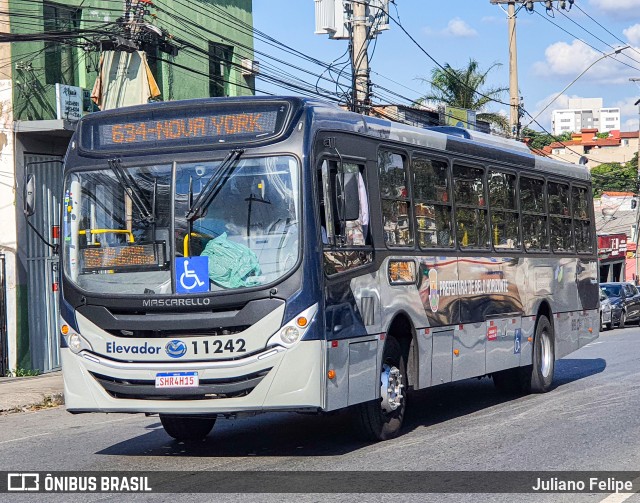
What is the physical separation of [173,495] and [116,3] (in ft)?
56.3

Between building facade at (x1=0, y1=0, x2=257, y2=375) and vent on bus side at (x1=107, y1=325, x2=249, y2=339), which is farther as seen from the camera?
building facade at (x1=0, y1=0, x2=257, y2=375)

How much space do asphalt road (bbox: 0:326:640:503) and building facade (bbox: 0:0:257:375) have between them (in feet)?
19.8

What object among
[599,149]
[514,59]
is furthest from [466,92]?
[599,149]

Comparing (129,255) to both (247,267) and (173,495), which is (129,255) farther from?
(173,495)

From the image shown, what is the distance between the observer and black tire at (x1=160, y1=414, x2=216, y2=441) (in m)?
11.2

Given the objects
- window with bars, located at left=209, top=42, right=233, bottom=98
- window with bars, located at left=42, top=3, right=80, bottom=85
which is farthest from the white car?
window with bars, located at left=42, top=3, right=80, bottom=85

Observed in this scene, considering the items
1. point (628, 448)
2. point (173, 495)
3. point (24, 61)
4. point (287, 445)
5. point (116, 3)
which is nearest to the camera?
point (173, 495)

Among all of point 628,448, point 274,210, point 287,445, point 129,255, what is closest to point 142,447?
point 287,445

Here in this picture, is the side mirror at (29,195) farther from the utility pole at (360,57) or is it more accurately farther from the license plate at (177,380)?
the utility pole at (360,57)

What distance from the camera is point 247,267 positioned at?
30.9 feet

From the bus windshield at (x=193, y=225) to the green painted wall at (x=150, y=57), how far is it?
11043 millimetres

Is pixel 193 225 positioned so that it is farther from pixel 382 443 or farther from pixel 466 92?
pixel 466 92

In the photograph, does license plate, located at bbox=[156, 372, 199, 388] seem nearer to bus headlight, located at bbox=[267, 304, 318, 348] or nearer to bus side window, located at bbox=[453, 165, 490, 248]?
bus headlight, located at bbox=[267, 304, 318, 348]

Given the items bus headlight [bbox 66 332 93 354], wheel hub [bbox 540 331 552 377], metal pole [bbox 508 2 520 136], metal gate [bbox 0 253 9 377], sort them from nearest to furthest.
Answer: bus headlight [bbox 66 332 93 354]
wheel hub [bbox 540 331 552 377]
metal gate [bbox 0 253 9 377]
metal pole [bbox 508 2 520 136]
